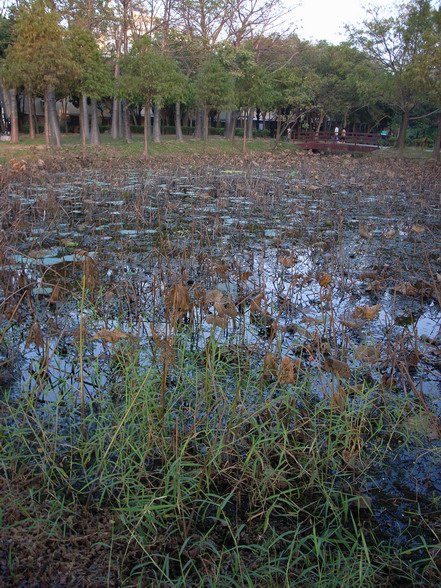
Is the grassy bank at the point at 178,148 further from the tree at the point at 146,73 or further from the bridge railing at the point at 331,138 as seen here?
the tree at the point at 146,73

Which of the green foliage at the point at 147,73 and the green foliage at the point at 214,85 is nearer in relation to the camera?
the green foliage at the point at 147,73

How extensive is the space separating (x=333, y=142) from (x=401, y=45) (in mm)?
4977

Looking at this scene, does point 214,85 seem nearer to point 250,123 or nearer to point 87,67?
point 87,67

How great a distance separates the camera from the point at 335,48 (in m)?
28.9

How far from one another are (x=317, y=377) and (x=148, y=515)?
1.33m

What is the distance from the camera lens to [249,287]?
392 cm

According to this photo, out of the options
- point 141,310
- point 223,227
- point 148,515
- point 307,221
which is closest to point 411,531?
point 148,515

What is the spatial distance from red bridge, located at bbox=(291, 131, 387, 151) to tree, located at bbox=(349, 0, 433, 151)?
218 centimetres

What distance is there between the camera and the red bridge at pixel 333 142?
24.5 metres

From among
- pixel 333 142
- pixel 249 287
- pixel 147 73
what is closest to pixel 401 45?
pixel 333 142

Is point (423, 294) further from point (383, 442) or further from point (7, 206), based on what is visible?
point (7, 206)

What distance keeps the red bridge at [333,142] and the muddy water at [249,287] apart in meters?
16.7

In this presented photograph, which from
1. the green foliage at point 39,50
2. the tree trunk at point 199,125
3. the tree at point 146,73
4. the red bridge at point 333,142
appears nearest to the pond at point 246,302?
the green foliage at point 39,50

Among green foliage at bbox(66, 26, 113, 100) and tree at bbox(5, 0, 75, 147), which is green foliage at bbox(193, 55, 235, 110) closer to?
green foliage at bbox(66, 26, 113, 100)
